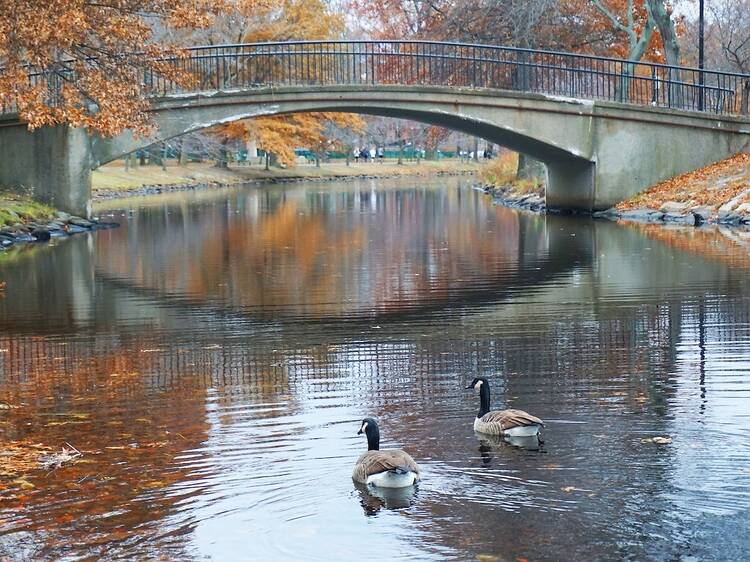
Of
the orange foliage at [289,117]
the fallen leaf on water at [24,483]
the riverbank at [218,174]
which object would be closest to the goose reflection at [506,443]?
the fallen leaf on water at [24,483]

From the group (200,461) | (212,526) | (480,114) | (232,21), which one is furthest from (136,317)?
(232,21)

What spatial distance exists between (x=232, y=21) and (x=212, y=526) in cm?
4917

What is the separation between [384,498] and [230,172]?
212ft

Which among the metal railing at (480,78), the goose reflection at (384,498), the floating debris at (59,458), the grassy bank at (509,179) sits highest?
the metal railing at (480,78)

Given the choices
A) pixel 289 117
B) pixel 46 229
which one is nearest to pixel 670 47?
pixel 46 229

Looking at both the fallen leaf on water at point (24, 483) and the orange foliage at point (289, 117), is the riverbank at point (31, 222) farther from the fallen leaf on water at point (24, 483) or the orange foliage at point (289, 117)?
the orange foliage at point (289, 117)

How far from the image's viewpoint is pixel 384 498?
8.35 metres

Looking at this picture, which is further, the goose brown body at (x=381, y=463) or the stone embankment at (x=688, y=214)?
the stone embankment at (x=688, y=214)

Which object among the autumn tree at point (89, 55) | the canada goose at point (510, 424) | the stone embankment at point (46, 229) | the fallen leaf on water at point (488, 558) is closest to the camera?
the fallen leaf on water at point (488, 558)

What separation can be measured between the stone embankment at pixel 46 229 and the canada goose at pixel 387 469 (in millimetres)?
20726

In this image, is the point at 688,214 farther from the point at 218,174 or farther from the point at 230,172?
the point at 230,172

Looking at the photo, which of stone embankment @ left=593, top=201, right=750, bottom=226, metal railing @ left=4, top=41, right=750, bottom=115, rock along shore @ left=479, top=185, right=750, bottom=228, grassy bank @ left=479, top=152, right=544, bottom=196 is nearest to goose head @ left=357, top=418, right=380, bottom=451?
metal railing @ left=4, top=41, right=750, bottom=115

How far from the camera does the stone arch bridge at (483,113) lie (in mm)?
32219

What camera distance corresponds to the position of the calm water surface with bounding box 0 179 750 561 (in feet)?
25.3
